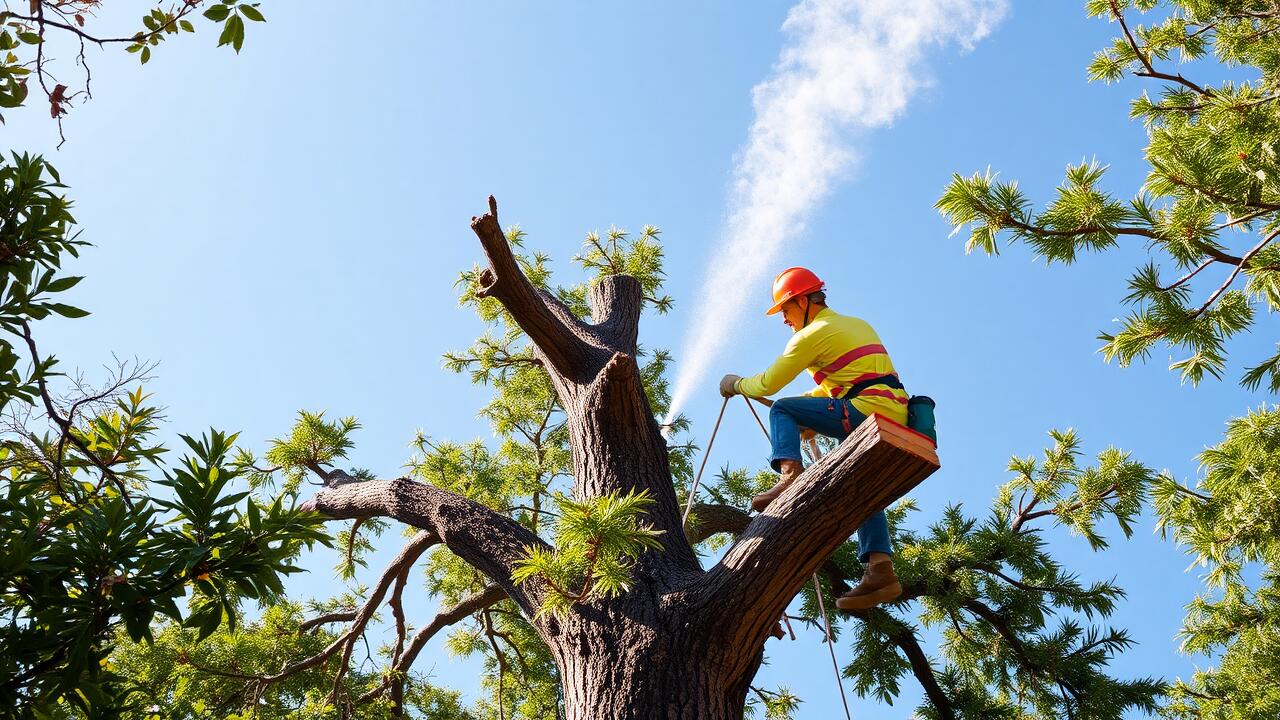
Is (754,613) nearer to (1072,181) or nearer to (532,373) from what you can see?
(1072,181)

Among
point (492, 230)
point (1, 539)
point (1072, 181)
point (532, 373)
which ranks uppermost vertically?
point (532, 373)

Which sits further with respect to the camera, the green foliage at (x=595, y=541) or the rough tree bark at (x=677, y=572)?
the rough tree bark at (x=677, y=572)

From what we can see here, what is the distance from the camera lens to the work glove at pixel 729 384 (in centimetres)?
361

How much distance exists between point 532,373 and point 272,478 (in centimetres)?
234

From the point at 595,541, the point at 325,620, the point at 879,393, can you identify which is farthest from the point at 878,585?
the point at 325,620

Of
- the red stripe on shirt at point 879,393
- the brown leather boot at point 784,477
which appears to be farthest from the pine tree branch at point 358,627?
the red stripe on shirt at point 879,393

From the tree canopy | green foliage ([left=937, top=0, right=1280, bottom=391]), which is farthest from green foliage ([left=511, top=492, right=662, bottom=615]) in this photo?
green foliage ([left=937, top=0, right=1280, bottom=391])

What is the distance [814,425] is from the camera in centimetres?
338

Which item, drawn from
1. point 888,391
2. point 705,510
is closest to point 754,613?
point 888,391

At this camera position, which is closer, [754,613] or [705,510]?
[754,613]

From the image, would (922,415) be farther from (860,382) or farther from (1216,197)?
(1216,197)

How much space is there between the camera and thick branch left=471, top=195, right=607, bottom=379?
3820 millimetres

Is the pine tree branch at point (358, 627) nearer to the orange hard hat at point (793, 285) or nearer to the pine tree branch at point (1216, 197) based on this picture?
the orange hard hat at point (793, 285)

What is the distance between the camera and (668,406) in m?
6.91
